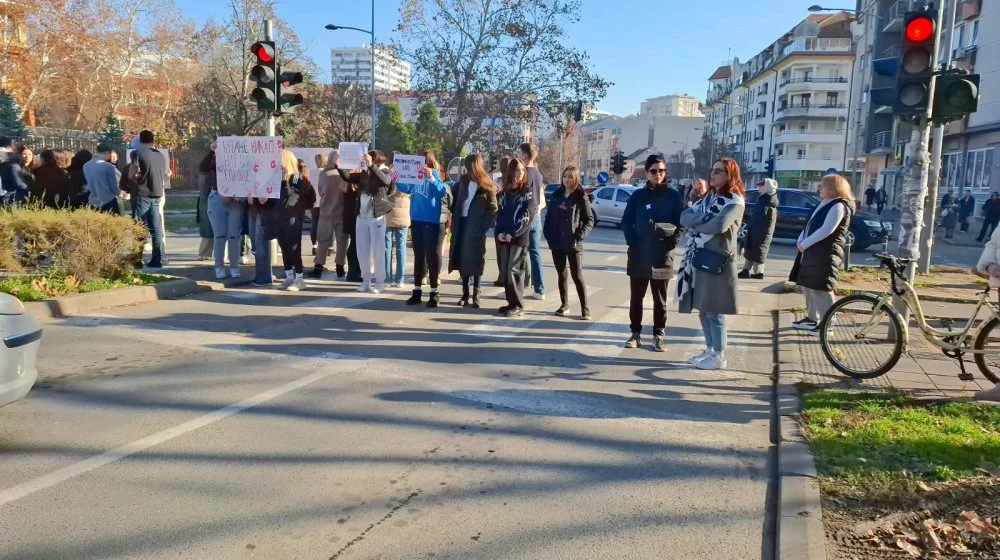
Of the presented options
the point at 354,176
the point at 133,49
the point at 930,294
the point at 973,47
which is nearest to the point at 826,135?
the point at 973,47

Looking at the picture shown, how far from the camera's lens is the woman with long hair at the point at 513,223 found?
8.73m

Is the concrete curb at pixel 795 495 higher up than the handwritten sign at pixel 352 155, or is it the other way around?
the handwritten sign at pixel 352 155

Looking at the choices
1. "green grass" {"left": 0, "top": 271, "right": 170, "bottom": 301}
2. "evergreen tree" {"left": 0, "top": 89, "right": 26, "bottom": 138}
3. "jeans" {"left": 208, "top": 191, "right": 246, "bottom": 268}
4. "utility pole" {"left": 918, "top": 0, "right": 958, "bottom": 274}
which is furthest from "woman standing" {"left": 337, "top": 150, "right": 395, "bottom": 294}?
"evergreen tree" {"left": 0, "top": 89, "right": 26, "bottom": 138}

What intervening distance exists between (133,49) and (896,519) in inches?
1983

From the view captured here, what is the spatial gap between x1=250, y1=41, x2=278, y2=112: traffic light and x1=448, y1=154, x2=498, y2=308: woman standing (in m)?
3.62

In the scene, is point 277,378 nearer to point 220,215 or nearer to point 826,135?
point 220,215

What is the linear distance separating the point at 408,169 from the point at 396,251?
1.76 meters

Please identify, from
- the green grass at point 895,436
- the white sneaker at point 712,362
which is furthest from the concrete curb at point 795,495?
the white sneaker at point 712,362

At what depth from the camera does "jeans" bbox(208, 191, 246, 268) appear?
1064cm

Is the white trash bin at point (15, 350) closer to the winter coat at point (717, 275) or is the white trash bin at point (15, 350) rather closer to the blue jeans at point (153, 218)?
the winter coat at point (717, 275)

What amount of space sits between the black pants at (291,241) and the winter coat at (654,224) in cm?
501

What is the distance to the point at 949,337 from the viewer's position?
6.28 metres

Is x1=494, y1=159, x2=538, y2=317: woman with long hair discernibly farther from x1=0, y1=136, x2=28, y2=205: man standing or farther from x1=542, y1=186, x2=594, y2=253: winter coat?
x1=0, y1=136, x2=28, y2=205: man standing

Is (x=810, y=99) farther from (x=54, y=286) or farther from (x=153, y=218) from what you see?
(x=54, y=286)
